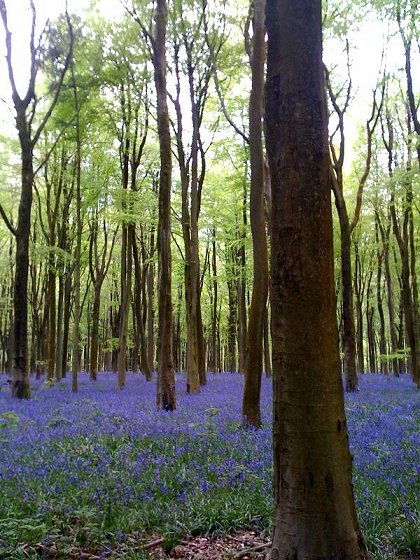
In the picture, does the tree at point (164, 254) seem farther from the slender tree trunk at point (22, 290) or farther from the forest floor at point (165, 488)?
the slender tree trunk at point (22, 290)

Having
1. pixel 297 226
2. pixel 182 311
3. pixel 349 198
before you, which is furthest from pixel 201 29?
pixel 182 311

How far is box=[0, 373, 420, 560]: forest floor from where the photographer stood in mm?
4125

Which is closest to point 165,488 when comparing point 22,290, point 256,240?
point 256,240

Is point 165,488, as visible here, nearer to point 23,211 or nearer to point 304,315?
point 304,315

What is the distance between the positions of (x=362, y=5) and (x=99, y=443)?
1564cm

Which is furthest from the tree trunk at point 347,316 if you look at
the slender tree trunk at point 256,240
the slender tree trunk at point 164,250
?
the slender tree trunk at point 256,240

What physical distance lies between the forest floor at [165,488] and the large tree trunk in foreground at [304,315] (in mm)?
749

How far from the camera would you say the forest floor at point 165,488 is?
4.12 meters

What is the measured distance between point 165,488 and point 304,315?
309 centimetres

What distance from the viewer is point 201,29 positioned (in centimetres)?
1655

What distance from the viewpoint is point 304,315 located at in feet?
10.5

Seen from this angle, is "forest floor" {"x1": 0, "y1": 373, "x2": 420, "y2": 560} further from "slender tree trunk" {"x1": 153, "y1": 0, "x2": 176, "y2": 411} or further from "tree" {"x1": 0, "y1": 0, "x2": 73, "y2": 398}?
"tree" {"x1": 0, "y1": 0, "x2": 73, "y2": 398}

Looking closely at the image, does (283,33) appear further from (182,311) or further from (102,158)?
(182,311)

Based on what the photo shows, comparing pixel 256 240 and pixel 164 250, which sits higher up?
pixel 164 250
